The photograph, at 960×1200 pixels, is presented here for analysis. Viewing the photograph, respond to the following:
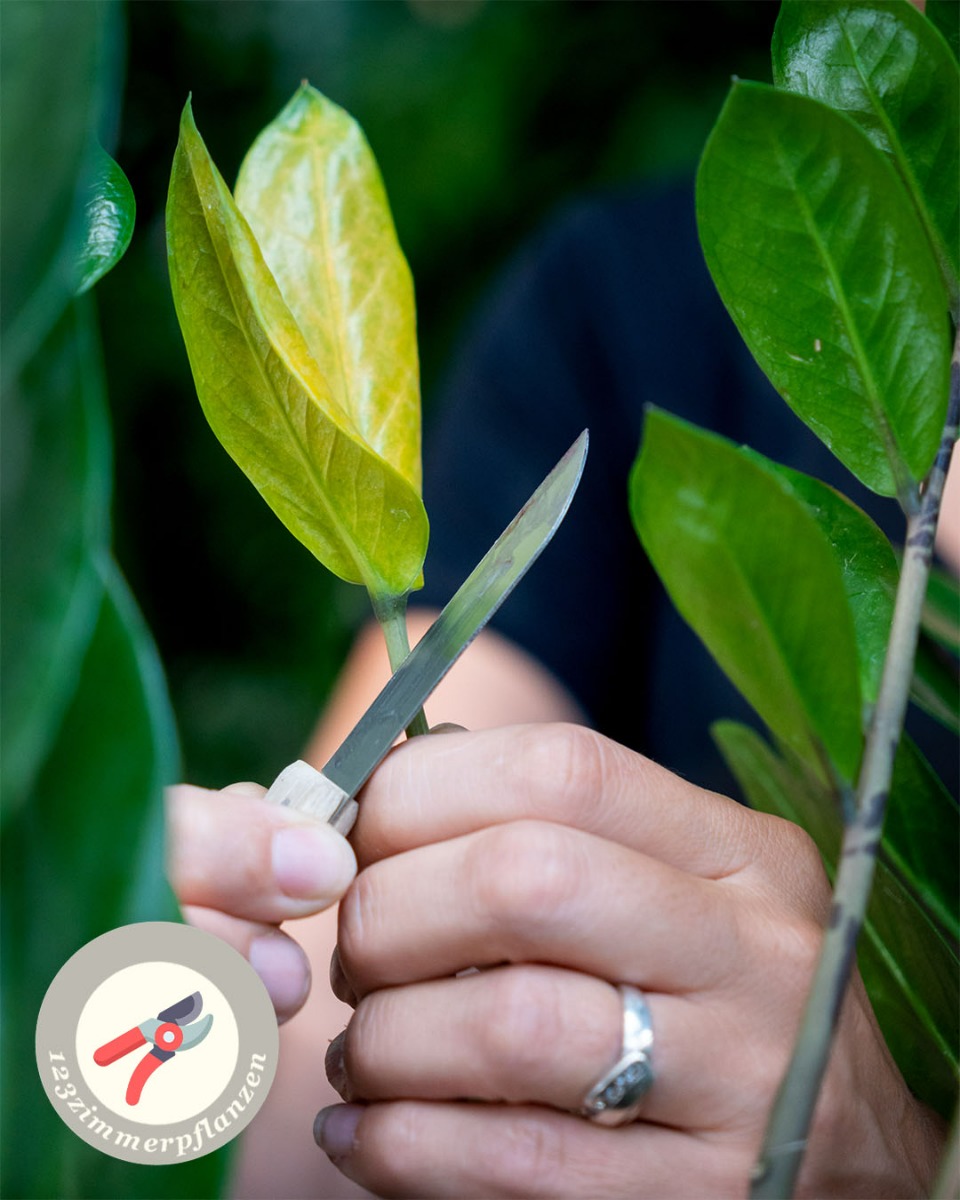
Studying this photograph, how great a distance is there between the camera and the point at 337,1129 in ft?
0.63

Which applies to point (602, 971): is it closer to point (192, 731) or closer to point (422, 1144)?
point (422, 1144)

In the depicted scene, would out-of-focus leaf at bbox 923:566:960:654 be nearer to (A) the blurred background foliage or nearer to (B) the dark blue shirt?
(A) the blurred background foliage

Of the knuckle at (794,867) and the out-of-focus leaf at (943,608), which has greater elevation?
the out-of-focus leaf at (943,608)

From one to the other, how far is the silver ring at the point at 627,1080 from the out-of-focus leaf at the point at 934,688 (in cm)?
7

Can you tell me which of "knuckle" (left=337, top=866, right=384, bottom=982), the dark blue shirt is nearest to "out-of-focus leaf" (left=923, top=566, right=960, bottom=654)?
"knuckle" (left=337, top=866, right=384, bottom=982)

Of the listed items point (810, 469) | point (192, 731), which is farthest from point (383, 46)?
point (192, 731)

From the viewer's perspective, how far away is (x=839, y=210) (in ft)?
Answer: 0.53

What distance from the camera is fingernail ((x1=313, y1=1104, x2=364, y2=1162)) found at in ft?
0.63

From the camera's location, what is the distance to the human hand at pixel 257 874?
0.16m

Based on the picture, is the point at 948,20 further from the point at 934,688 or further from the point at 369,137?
the point at 369,137

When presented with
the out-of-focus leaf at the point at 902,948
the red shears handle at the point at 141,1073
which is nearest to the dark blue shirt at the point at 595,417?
the out-of-focus leaf at the point at 902,948

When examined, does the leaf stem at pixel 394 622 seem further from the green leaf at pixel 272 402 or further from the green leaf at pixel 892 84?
the green leaf at pixel 892 84

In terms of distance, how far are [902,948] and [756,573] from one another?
0.10 m

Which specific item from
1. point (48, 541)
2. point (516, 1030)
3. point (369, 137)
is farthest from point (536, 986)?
point (369, 137)
